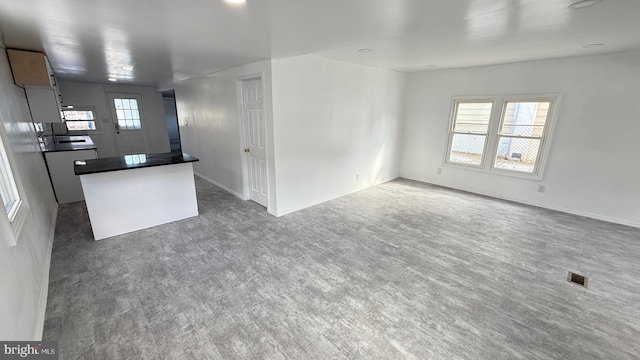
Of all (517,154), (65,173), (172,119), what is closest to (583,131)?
(517,154)

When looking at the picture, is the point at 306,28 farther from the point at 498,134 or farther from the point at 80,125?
the point at 80,125

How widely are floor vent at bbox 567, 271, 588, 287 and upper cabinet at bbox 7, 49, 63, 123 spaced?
6554mm

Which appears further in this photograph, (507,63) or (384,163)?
(384,163)

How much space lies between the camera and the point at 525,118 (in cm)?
450

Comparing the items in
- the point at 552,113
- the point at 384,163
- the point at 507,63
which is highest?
Answer: the point at 507,63

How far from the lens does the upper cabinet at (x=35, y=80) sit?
10.2 ft

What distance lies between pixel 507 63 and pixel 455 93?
0.93 m

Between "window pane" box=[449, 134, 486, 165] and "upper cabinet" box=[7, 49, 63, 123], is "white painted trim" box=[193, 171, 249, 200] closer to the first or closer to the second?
"upper cabinet" box=[7, 49, 63, 123]

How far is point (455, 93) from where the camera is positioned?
514cm

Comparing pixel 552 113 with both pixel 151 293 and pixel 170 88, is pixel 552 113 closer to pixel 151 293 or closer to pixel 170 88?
pixel 151 293

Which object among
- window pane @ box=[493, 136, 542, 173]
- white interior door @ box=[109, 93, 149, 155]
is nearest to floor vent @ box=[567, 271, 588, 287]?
window pane @ box=[493, 136, 542, 173]

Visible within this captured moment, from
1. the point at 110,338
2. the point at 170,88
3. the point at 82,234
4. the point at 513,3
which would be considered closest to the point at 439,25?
the point at 513,3

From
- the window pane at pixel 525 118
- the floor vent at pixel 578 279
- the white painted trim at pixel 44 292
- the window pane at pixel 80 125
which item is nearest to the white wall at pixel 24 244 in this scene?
the white painted trim at pixel 44 292

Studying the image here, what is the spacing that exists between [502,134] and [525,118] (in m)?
0.41
